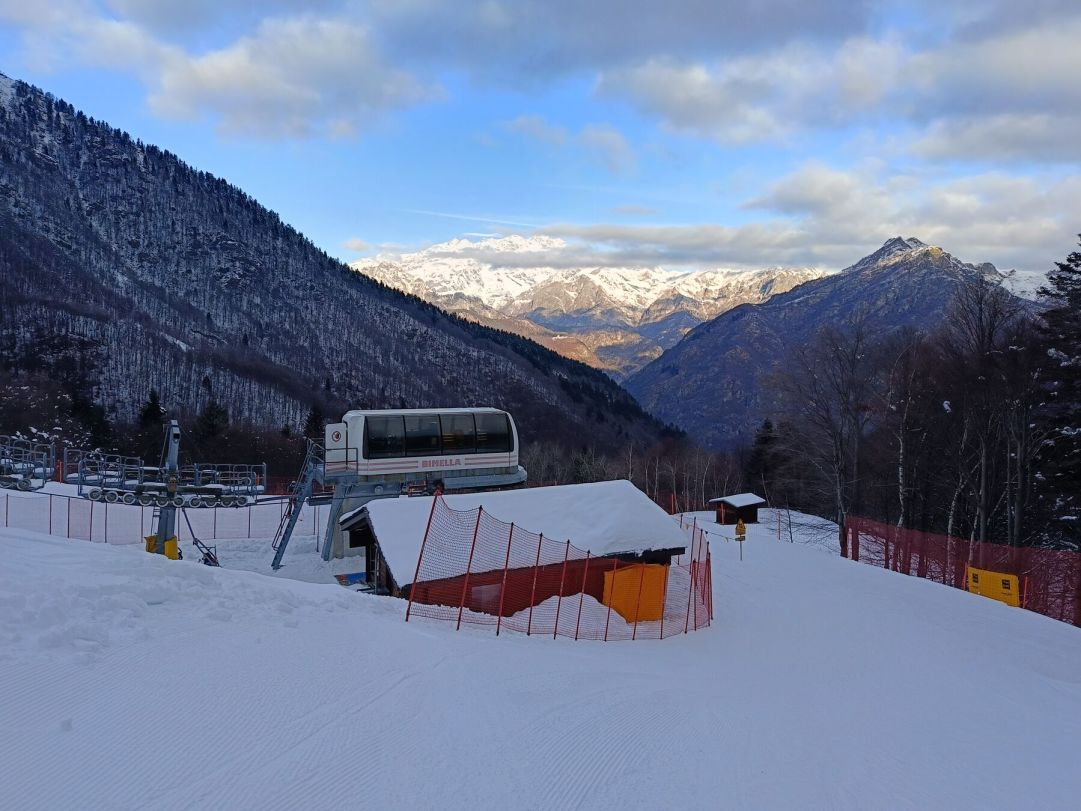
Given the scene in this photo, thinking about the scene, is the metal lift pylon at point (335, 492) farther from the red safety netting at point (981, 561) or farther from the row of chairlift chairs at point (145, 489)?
the red safety netting at point (981, 561)

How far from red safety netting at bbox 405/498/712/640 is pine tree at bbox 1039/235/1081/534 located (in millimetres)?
18132

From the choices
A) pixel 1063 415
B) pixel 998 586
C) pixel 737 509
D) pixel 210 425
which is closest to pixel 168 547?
pixel 998 586

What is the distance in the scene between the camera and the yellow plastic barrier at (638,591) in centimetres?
1819

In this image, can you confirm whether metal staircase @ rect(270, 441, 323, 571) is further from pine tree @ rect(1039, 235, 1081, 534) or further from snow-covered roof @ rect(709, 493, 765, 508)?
pine tree @ rect(1039, 235, 1081, 534)

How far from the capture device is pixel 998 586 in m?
26.2

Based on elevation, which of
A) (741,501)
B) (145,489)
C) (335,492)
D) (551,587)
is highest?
(145,489)

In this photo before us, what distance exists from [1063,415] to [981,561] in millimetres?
6732

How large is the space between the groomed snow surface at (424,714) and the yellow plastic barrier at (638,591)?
2505 millimetres

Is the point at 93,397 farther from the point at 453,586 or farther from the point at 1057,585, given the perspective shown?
the point at 1057,585

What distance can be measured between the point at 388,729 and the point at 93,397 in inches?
5433

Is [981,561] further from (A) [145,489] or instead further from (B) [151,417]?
(B) [151,417]

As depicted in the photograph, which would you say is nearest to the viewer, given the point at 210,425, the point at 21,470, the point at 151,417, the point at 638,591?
the point at 638,591

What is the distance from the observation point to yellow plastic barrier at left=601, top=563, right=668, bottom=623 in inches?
716

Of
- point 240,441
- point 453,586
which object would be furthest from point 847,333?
point 240,441
